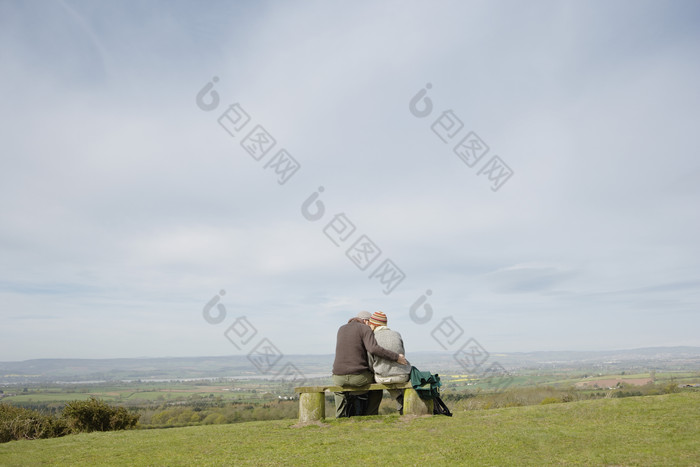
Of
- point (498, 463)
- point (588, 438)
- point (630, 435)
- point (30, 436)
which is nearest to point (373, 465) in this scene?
point (498, 463)

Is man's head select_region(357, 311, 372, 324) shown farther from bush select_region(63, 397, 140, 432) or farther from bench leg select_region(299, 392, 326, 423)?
bush select_region(63, 397, 140, 432)

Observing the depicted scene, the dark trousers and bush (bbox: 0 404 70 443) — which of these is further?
bush (bbox: 0 404 70 443)

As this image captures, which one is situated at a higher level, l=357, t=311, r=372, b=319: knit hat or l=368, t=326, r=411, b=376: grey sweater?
l=357, t=311, r=372, b=319: knit hat

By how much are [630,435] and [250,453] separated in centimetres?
566

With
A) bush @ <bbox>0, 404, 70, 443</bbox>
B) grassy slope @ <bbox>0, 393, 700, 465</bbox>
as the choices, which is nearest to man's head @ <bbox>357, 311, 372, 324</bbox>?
grassy slope @ <bbox>0, 393, 700, 465</bbox>

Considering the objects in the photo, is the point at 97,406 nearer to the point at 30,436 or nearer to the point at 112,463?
the point at 30,436

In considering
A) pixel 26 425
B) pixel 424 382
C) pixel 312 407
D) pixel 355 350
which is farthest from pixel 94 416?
pixel 424 382

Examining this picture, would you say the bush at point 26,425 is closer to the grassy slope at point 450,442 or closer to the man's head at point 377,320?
the grassy slope at point 450,442

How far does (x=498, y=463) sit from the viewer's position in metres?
5.96

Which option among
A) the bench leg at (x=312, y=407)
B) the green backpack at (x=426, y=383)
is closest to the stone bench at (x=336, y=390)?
the bench leg at (x=312, y=407)

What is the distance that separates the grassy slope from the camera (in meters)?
6.25

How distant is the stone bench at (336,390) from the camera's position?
9.46 meters

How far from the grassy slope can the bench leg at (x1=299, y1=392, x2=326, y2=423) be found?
1.32ft

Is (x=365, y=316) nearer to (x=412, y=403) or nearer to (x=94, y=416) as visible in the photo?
(x=412, y=403)
